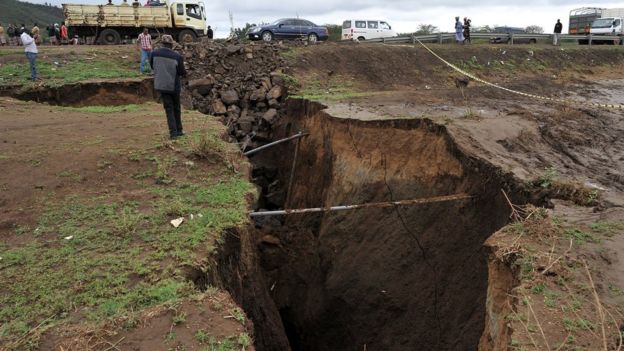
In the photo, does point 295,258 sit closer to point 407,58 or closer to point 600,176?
point 600,176

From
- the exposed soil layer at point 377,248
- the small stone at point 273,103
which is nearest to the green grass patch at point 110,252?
the exposed soil layer at point 377,248

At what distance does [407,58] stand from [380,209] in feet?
36.5

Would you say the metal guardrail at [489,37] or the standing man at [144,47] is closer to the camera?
the standing man at [144,47]

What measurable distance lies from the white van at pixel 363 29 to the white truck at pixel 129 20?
731 centimetres

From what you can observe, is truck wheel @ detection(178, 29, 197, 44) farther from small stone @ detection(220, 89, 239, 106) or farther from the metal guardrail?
the metal guardrail

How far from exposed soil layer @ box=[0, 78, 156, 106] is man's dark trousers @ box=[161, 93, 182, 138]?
5.46 metres

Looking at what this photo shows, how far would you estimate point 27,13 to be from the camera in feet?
178

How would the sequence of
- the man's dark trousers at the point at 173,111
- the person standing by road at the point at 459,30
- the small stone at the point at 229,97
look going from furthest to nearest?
1. the person standing by road at the point at 459,30
2. the small stone at the point at 229,97
3. the man's dark trousers at the point at 173,111

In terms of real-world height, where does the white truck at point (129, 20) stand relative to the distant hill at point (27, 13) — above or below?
below

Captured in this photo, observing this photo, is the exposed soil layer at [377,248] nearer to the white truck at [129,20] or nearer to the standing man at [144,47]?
the standing man at [144,47]

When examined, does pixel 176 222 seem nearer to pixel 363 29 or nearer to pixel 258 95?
pixel 258 95

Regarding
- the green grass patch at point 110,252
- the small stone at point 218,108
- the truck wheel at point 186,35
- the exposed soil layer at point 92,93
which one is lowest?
the green grass patch at point 110,252

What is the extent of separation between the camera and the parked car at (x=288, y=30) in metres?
22.4

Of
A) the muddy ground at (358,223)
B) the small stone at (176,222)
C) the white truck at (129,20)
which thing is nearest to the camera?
the muddy ground at (358,223)
